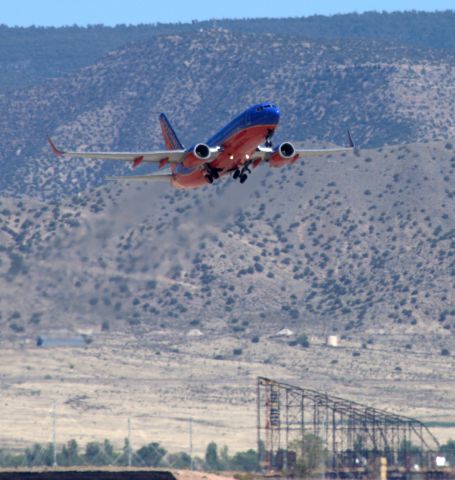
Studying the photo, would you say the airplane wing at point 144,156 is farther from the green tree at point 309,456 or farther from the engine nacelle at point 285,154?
the green tree at point 309,456

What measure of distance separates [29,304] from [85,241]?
1272 inches

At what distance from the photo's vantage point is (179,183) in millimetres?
111938

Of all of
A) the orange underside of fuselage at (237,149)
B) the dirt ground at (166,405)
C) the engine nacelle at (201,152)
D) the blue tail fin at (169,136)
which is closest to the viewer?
the orange underside of fuselage at (237,149)

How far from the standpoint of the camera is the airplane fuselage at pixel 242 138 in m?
101

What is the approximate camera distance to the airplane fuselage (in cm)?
10112

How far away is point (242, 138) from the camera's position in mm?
102750

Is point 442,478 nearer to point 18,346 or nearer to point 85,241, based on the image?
point 85,241

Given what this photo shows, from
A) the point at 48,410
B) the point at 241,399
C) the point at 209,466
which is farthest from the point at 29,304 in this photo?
the point at 209,466

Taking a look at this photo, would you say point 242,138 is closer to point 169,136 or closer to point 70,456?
point 169,136

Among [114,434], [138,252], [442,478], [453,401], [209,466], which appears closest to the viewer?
[442,478]

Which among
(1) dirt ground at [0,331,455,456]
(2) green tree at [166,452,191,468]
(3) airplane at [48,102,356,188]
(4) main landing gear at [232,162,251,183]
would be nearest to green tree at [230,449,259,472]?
(2) green tree at [166,452,191,468]

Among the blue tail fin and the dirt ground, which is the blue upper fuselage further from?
the dirt ground

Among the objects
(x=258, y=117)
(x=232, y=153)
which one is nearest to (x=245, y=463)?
(x=232, y=153)

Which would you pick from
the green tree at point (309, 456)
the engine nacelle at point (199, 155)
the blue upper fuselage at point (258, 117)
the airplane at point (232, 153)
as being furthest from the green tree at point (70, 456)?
the blue upper fuselage at point (258, 117)
